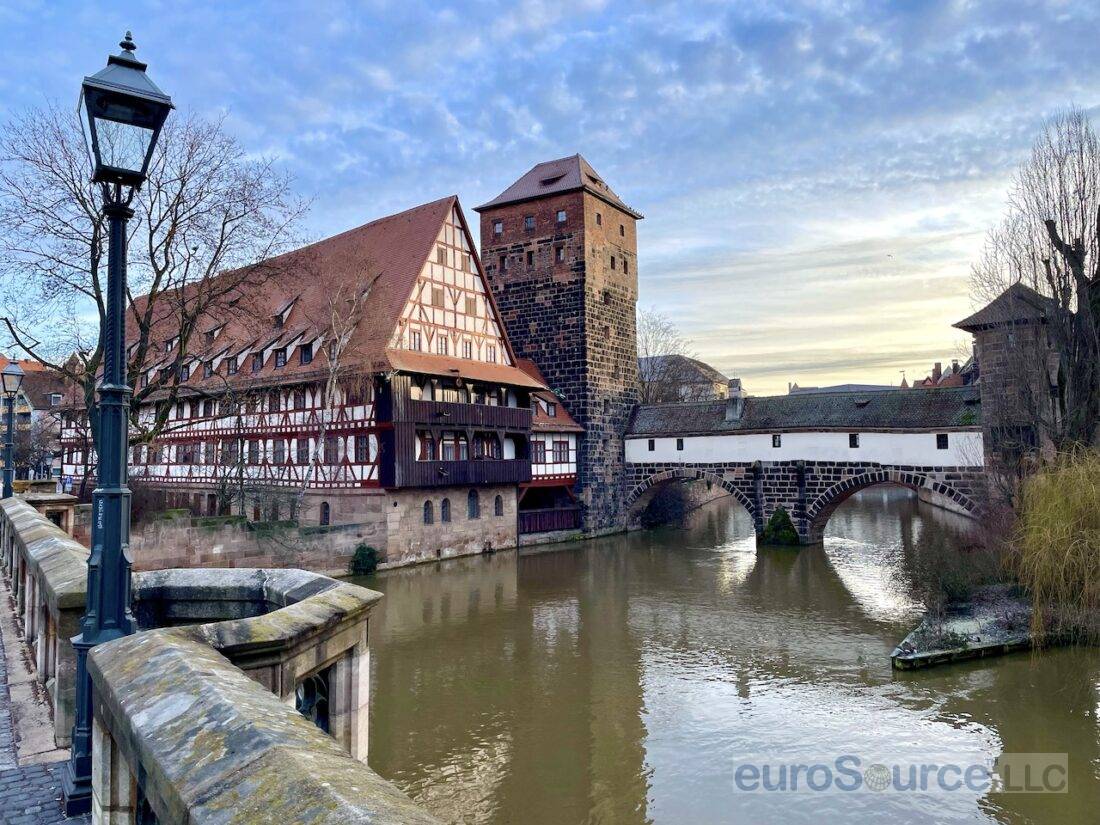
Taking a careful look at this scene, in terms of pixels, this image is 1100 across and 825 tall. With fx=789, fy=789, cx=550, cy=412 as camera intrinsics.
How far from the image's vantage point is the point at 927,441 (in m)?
24.5

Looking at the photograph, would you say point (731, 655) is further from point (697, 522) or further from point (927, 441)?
point (697, 522)

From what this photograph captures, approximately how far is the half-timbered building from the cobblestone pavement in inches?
651

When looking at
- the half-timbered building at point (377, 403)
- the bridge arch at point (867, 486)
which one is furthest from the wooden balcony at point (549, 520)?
the bridge arch at point (867, 486)

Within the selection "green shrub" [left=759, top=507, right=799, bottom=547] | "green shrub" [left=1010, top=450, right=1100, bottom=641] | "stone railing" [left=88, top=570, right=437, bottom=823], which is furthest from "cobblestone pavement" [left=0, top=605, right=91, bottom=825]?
"green shrub" [left=759, top=507, right=799, bottom=547]

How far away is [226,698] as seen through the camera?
2285 mm

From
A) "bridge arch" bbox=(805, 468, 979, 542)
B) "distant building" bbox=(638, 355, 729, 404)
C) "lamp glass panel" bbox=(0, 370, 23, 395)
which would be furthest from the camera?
"distant building" bbox=(638, 355, 729, 404)

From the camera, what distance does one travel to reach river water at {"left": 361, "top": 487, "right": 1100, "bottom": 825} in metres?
8.03

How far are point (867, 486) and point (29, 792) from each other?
25.4 m

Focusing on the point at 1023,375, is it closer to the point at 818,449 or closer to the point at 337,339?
the point at 818,449

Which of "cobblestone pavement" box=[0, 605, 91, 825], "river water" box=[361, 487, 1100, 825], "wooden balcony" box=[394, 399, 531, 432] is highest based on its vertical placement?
"wooden balcony" box=[394, 399, 531, 432]

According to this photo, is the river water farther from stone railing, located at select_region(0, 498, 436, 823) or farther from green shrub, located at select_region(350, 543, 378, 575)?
stone railing, located at select_region(0, 498, 436, 823)

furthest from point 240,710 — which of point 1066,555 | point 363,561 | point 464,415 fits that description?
point 464,415

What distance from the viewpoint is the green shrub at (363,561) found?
2136 cm

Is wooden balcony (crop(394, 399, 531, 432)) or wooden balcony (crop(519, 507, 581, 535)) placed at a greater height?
wooden balcony (crop(394, 399, 531, 432))
